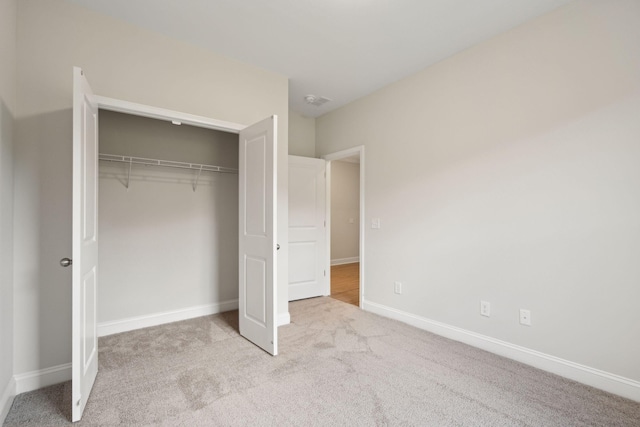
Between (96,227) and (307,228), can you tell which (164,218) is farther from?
(307,228)

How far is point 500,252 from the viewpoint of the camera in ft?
8.59

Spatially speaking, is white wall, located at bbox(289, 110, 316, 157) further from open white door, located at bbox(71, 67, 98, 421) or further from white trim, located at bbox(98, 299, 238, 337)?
open white door, located at bbox(71, 67, 98, 421)

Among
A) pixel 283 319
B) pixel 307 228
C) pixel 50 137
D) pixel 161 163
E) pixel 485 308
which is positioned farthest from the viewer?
pixel 307 228

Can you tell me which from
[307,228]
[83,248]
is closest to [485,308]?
[307,228]

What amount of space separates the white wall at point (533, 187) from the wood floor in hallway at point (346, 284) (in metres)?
1.07

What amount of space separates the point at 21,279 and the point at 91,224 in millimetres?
607

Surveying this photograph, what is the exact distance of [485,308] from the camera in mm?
2707

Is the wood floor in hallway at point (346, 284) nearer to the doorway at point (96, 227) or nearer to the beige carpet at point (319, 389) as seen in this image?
the beige carpet at point (319, 389)

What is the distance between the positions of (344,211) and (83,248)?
20.9ft

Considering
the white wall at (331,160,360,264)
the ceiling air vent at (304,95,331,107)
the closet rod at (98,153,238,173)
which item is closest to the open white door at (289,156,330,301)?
the ceiling air vent at (304,95,331,107)

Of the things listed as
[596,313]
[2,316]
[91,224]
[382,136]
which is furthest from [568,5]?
[2,316]

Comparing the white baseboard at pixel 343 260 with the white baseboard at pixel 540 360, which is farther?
the white baseboard at pixel 343 260

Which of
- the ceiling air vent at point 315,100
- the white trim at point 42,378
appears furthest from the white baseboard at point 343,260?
the white trim at point 42,378

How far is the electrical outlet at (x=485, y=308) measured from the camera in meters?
2.69
